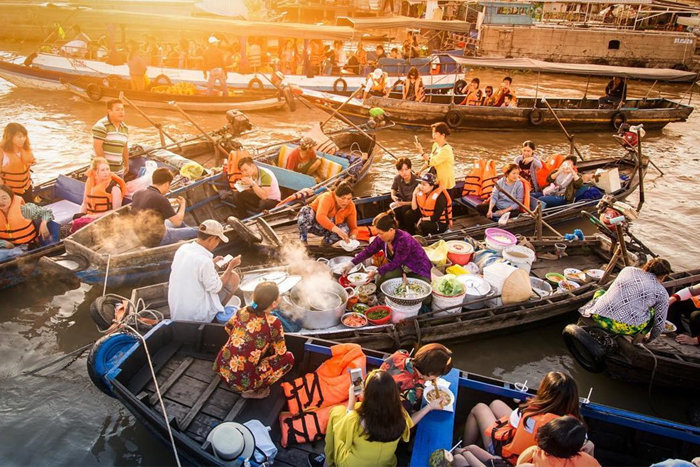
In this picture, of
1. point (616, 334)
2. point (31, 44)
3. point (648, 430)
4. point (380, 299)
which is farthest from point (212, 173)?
point (31, 44)

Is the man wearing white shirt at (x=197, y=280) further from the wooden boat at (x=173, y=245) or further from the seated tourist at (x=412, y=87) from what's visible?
the seated tourist at (x=412, y=87)

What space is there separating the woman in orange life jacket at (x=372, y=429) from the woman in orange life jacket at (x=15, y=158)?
272 inches

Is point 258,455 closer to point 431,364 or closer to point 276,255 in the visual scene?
point 431,364

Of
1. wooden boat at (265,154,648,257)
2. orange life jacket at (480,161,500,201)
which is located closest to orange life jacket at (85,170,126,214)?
wooden boat at (265,154,648,257)

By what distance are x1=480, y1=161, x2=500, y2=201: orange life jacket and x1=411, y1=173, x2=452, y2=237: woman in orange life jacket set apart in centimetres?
177

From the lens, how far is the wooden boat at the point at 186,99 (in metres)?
16.8

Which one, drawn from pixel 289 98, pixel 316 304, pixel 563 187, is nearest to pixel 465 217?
pixel 563 187

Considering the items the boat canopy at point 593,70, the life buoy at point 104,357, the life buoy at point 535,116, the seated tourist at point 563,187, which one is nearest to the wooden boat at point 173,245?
the life buoy at point 104,357

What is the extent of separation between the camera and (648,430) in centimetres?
448

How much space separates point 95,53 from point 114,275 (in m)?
16.5

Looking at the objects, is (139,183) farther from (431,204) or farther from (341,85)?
(341,85)

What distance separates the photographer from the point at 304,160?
35.2ft

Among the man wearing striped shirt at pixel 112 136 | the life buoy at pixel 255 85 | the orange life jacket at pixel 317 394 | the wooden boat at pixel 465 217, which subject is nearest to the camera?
the orange life jacket at pixel 317 394

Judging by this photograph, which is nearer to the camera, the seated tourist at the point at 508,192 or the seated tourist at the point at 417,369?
the seated tourist at the point at 417,369
